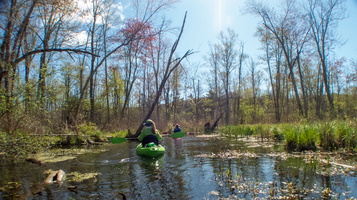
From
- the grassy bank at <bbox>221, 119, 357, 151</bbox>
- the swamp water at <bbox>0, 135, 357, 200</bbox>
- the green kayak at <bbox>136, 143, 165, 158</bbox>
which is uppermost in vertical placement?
the grassy bank at <bbox>221, 119, 357, 151</bbox>

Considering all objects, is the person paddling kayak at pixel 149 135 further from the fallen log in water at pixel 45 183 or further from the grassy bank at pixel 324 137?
the grassy bank at pixel 324 137

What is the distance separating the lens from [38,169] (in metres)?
6.57

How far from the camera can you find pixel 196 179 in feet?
17.3

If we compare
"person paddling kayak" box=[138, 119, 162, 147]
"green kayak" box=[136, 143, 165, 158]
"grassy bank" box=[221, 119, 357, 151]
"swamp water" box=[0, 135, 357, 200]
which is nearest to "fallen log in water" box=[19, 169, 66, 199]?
"swamp water" box=[0, 135, 357, 200]

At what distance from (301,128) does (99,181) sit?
7467 mm

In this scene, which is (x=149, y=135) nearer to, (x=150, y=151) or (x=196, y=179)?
(x=150, y=151)

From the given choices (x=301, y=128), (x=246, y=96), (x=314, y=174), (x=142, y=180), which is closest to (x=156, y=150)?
(x=142, y=180)

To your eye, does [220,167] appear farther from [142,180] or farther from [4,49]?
[4,49]

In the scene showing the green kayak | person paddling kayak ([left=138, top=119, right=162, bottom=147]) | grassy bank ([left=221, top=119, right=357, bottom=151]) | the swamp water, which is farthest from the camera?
person paddling kayak ([left=138, top=119, right=162, bottom=147])

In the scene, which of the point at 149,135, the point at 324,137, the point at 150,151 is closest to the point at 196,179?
the point at 150,151

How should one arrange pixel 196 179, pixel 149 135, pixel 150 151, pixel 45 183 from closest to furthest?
1. pixel 45 183
2. pixel 196 179
3. pixel 150 151
4. pixel 149 135

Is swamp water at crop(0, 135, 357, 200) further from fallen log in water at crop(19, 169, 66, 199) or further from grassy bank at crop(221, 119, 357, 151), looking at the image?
grassy bank at crop(221, 119, 357, 151)

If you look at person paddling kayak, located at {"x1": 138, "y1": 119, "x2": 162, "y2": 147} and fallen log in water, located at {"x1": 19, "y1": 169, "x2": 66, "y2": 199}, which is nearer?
fallen log in water, located at {"x1": 19, "y1": 169, "x2": 66, "y2": 199}

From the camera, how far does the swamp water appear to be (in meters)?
4.20
